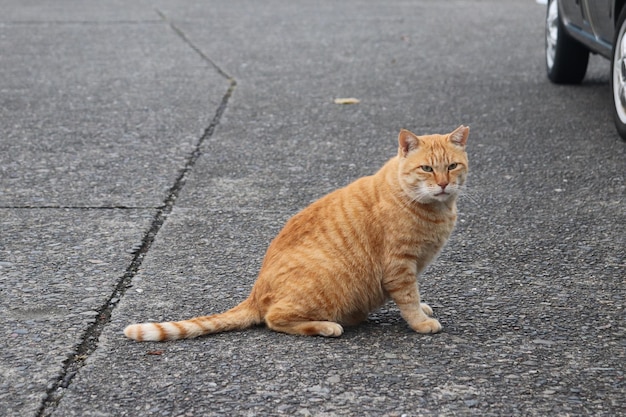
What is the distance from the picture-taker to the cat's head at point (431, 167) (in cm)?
356

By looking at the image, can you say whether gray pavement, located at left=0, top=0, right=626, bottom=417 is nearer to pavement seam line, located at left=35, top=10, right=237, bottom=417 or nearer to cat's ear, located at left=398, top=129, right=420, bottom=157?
pavement seam line, located at left=35, top=10, right=237, bottom=417

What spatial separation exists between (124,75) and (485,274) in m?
5.50

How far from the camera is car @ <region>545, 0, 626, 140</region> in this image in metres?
6.15

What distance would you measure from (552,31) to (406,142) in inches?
204

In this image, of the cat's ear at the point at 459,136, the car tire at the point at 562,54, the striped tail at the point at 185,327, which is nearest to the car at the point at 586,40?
the car tire at the point at 562,54

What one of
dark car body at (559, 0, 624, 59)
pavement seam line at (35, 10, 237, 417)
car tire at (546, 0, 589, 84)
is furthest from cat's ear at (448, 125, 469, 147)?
car tire at (546, 0, 589, 84)

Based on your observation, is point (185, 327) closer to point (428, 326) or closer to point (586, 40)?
point (428, 326)

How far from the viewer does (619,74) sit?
20.1 ft

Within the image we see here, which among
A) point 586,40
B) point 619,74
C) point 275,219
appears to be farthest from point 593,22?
point 275,219

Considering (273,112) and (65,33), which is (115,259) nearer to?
(273,112)

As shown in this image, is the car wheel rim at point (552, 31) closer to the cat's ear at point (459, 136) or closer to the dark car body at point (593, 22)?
the dark car body at point (593, 22)

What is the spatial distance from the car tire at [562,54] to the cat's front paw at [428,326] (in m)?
4.99

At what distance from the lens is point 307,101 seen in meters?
7.85

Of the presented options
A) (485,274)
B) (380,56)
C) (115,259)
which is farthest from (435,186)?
(380,56)
